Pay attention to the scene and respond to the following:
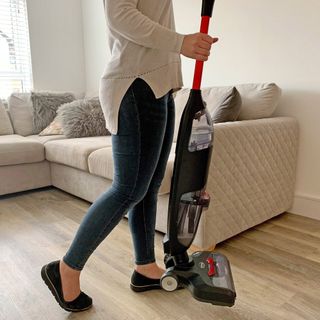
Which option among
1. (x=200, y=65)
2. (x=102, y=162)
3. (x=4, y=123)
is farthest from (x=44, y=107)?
(x=200, y=65)

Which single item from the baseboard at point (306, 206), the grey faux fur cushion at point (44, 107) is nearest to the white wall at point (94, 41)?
the grey faux fur cushion at point (44, 107)

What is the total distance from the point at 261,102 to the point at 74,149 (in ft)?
3.92

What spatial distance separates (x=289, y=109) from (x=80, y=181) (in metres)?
1.41

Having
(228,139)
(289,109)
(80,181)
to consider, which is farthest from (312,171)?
(80,181)

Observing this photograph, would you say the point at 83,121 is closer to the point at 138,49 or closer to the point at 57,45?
the point at 57,45

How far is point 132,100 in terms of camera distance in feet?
3.12

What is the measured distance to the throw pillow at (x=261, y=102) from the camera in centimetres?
187

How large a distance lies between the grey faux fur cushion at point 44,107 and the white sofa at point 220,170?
0.33 m

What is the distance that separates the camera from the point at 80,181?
7.41 ft

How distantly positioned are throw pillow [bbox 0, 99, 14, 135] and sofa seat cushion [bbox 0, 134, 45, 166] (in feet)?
1.24

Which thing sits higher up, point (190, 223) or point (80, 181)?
point (190, 223)

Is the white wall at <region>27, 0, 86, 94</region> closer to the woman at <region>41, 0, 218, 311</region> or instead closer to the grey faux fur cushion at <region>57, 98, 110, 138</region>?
the grey faux fur cushion at <region>57, 98, 110, 138</region>

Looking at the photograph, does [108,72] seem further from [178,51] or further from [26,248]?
[26,248]

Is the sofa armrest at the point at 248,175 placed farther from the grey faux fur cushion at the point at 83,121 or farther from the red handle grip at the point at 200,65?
the grey faux fur cushion at the point at 83,121
